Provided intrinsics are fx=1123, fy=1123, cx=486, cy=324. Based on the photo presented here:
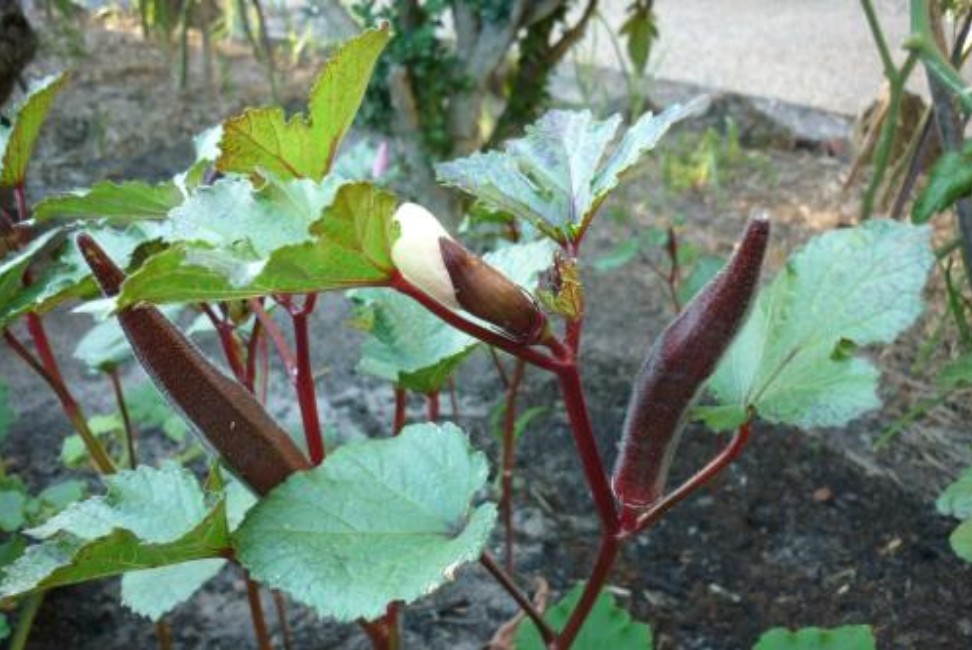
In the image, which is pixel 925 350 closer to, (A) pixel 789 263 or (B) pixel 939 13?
(B) pixel 939 13

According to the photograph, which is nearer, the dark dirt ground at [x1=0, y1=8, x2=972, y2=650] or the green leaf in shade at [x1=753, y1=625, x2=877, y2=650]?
the green leaf in shade at [x1=753, y1=625, x2=877, y2=650]

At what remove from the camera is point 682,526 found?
4.60ft

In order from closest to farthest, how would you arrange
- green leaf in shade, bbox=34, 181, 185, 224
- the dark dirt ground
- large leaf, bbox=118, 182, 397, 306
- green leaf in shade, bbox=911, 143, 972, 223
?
large leaf, bbox=118, 182, 397, 306, green leaf in shade, bbox=34, 181, 185, 224, green leaf in shade, bbox=911, 143, 972, 223, the dark dirt ground

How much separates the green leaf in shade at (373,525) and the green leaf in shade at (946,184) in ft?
1.70

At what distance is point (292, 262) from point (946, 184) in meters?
0.64

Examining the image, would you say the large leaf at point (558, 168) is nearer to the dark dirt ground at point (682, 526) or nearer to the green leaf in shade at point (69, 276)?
the green leaf in shade at point (69, 276)

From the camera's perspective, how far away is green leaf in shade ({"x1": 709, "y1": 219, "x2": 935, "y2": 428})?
57 centimetres

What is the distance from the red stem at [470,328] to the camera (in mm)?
455

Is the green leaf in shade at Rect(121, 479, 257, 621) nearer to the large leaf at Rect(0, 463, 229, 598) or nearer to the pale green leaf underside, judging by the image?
the pale green leaf underside

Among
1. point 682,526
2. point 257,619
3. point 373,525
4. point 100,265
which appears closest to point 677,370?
point 373,525

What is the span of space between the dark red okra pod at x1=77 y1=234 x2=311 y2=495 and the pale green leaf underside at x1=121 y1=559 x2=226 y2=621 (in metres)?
0.21

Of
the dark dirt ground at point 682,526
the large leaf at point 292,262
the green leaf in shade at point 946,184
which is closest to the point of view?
the large leaf at point 292,262

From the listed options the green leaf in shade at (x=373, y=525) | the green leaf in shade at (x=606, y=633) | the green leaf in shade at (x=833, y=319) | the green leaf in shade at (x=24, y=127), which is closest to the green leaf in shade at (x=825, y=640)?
the green leaf in shade at (x=606, y=633)

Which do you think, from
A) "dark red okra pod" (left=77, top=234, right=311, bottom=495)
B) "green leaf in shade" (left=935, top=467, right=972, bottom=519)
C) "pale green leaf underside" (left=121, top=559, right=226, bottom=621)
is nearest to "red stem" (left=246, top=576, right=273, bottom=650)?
"pale green leaf underside" (left=121, top=559, right=226, bottom=621)
